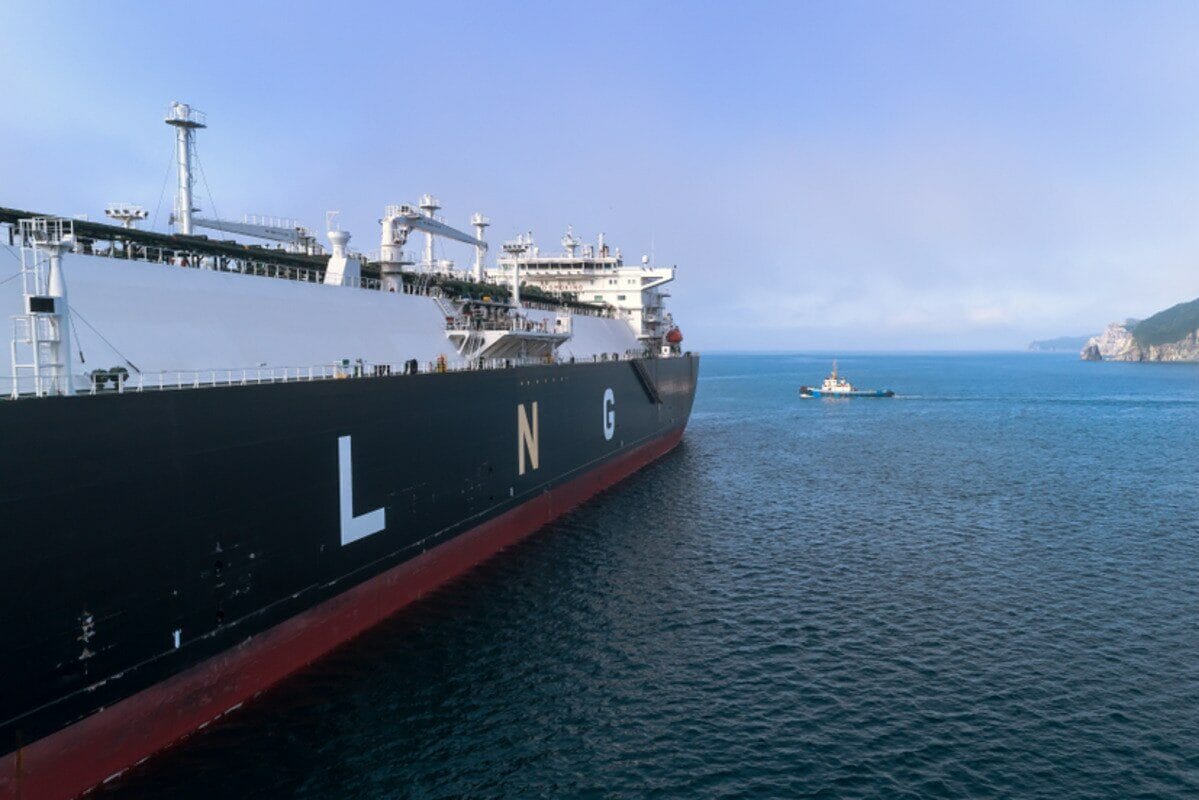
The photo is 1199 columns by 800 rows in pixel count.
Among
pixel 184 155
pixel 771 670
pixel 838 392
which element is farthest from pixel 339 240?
pixel 838 392

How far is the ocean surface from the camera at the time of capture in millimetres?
14852

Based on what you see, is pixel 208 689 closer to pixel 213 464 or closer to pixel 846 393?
pixel 213 464

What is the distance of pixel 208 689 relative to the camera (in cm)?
1576

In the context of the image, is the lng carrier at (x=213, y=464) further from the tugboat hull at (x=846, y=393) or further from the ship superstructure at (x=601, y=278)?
the tugboat hull at (x=846, y=393)

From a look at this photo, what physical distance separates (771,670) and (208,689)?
1393 centimetres

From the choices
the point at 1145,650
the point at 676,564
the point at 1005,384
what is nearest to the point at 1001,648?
the point at 1145,650

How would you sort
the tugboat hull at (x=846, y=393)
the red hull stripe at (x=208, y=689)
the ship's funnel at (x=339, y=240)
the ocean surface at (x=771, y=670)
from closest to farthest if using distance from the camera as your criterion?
the red hull stripe at (x=208, y=689) < the ocean surface at (x=771, y=670) < the ship's funnel at (x=339, y=240) < the tugboat hull at (x=846, y=393)

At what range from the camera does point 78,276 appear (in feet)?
57.3

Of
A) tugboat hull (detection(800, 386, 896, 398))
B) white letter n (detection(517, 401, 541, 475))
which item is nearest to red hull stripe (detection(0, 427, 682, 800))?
white letter n (detection(517, 401, 541, 475))

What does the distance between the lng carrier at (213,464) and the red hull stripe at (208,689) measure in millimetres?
48

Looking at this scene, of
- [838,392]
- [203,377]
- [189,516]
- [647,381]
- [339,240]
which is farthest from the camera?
[838,392]

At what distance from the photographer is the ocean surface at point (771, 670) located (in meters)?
14.9

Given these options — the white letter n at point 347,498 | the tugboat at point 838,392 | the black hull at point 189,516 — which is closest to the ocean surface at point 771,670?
the black hull at point 189,516

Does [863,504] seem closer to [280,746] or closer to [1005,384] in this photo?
[280,746]
